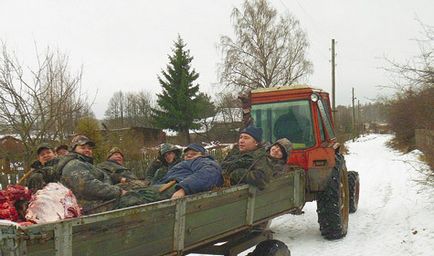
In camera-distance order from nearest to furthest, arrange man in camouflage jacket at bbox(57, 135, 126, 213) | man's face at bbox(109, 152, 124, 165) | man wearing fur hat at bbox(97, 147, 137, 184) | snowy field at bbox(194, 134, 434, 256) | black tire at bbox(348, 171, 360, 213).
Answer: man in camouflage jacket at bbox(57, 135, 126, 213)
man wearing fur hat at bbox(97, 147, 137, 184)
man's face at bbox(109, 152, 124, 165)
snowy field at bbox(194, 134, 434, 256)
black tire at bbox(348, 171, 360, 213)

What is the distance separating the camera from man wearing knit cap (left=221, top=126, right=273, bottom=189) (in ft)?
13.2

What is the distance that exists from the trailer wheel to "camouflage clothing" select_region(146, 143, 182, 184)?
162 cm

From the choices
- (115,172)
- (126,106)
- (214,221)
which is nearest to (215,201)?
(214,221)

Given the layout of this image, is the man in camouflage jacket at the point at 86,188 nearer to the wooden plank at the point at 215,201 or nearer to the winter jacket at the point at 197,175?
the winter jacket at the point at 197,175

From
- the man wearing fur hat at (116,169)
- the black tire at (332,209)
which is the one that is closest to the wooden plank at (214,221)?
the man wearing fur hat at (116,169)

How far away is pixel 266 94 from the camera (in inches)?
270

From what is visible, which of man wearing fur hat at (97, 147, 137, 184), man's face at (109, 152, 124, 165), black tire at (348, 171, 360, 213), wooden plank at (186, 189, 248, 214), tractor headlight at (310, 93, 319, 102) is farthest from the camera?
black tire at (348, 171, 360, 213)

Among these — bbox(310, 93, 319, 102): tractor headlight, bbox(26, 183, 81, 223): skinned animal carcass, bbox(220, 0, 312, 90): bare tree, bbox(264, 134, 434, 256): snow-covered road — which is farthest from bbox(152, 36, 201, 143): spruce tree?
bbox(26, 183, 81, 223): skinned animal carcass

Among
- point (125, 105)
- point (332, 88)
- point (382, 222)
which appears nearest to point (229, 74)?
point (332, 88)

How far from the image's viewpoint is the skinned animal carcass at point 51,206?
264cm

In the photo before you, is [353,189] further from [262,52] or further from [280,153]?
[262,52]

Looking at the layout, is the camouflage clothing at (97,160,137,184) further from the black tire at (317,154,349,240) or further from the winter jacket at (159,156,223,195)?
the black tire at (317,154,349,240)

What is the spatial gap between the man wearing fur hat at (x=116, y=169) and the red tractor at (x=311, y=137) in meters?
2.24

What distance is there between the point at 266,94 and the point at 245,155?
7.86 feet
